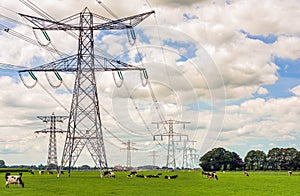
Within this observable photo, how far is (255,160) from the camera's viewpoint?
175 metres

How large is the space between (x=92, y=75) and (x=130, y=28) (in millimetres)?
9768

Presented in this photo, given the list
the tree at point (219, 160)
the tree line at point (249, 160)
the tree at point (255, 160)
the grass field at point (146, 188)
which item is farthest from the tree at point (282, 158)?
the grass field at point (146, 188)

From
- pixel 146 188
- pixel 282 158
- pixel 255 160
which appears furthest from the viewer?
pixel 255 160

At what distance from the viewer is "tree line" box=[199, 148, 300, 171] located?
16350 cm

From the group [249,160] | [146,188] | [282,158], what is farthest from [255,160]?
[146,188]

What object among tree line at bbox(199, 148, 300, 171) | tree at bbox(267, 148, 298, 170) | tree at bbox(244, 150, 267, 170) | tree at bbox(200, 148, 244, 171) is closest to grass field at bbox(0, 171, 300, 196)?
tree at bbox(267, 148, 298, 170)

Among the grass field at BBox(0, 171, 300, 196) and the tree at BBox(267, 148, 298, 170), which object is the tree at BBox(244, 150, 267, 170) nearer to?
the tree at BBox(267, 148, 298, 170)

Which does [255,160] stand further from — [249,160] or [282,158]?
[282,158]

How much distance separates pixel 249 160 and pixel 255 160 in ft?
8.66

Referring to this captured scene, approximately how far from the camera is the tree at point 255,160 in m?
173

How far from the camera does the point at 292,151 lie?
530 feet

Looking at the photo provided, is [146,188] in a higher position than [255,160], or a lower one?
lower

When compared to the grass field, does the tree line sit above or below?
above

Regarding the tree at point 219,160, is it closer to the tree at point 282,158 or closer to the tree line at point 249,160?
the tree line at point 249,160
